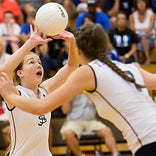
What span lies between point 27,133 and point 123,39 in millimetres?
6116

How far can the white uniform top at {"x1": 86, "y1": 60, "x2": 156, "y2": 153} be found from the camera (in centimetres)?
369

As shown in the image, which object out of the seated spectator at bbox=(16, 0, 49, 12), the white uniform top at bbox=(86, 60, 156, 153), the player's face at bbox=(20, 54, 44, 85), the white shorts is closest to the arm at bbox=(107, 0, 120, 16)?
the seated spectator at bbox=(16, 0, 49, 12)

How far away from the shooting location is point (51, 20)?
4.35 meters

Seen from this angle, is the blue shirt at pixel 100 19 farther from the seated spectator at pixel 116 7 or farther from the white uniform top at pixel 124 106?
the white uniform top at pixel 124 106

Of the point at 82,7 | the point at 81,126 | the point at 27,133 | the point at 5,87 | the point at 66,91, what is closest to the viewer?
the point at 66,91

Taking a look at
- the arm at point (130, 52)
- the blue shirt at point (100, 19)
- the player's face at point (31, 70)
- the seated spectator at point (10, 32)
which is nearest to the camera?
the player's face at point (31, 70)

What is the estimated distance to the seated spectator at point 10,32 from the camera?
9.96 m

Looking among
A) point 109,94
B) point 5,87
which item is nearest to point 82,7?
point 5,87

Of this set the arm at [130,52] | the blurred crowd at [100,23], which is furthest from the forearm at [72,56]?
the arm at [130,52]

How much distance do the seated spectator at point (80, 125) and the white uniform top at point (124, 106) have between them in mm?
4962

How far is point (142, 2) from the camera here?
1123cm

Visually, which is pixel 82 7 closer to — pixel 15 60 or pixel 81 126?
pixel 81 126

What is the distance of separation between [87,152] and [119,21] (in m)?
2.61

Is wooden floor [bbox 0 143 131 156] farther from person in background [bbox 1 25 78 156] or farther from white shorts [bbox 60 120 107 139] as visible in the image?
person in background [bbox 1 25 78 156]
